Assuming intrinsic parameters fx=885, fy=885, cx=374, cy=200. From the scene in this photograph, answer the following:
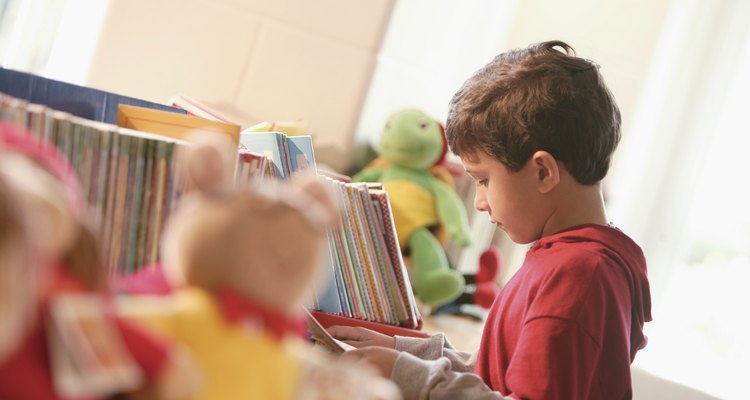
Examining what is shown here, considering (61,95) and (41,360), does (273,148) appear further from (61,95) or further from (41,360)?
(41,360)

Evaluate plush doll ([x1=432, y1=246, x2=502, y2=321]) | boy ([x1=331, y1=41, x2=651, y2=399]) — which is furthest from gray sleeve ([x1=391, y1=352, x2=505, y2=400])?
plush doll ([x1=432, y1=246, x2=502, y2=321])

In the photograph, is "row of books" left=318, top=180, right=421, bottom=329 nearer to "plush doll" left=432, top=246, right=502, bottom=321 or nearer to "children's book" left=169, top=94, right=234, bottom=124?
"children's book" left=169, top=94, right=234, bottom=124

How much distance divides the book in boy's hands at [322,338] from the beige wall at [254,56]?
1.57m

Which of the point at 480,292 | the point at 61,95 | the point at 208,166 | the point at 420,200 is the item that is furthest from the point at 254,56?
the point at 208,166

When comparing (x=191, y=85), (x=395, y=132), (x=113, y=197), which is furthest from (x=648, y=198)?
(x=113, y=197)

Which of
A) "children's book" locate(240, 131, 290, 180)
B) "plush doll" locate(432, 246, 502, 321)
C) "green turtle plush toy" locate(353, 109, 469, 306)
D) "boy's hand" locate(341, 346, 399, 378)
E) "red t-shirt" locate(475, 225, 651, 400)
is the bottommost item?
"plush doll" locate(432, 246, 502, 321)

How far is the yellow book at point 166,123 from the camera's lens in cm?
108

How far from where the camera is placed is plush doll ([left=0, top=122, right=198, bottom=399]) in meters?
0.45

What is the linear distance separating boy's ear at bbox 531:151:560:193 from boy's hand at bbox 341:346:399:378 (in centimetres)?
42

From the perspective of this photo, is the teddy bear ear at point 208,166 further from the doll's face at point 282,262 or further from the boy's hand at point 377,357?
the boy's hand at point 377,357

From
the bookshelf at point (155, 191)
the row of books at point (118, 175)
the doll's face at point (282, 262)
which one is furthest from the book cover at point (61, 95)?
the doll's face at point (282, 262)

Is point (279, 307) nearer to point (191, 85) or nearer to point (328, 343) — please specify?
point (328, 343)

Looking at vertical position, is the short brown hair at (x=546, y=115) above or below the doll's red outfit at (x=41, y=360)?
above

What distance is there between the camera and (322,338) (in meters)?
1.24
